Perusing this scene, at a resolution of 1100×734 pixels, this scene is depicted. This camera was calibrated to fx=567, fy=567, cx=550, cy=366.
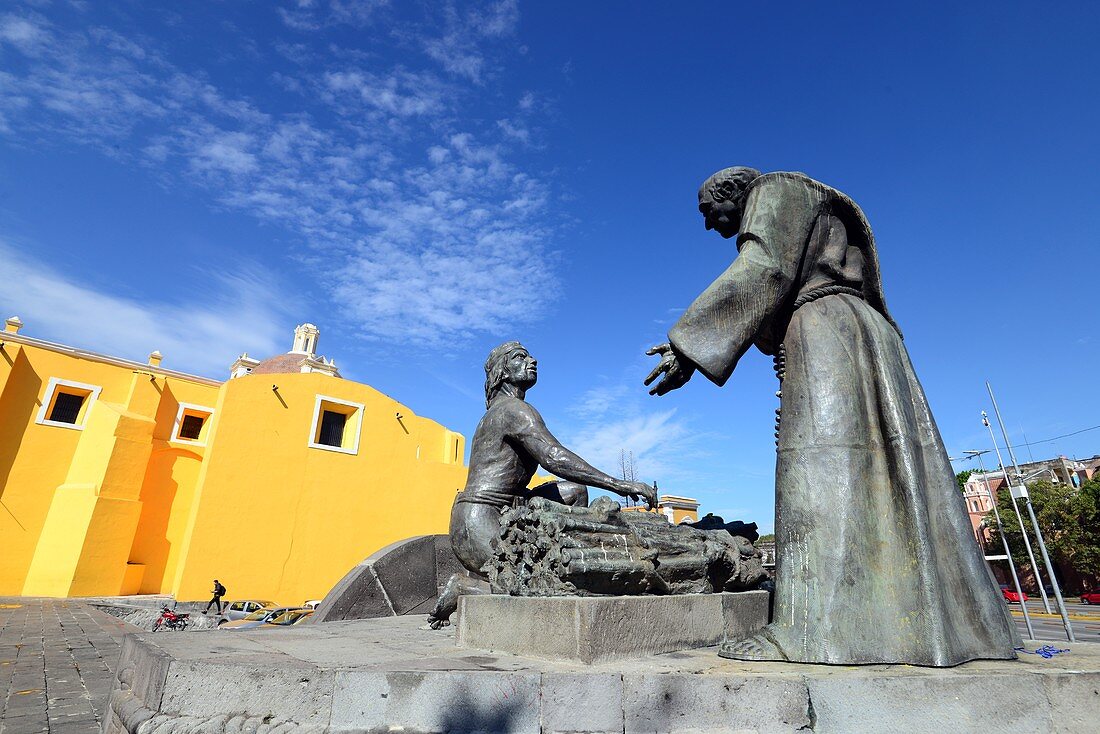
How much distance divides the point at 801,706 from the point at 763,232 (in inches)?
76.6

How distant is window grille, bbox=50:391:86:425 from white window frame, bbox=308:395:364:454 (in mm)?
8701

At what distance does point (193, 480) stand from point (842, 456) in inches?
930

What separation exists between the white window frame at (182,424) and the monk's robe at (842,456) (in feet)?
75.7

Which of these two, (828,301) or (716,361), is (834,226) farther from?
(716,361)

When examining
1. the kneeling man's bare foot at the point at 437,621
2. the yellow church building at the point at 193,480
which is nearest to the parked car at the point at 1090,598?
the yellow church building at the point at 193,480

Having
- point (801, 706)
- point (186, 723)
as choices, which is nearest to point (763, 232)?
point (801, 706)

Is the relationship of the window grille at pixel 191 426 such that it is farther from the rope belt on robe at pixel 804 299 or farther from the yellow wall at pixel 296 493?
the rope belt on robe at pixel 804 299

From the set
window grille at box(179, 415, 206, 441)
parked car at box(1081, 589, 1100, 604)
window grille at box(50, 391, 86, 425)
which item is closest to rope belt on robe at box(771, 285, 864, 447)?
window grille at box(179, 415, 206, 441)

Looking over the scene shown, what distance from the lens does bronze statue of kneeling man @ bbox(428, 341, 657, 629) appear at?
12.2ft

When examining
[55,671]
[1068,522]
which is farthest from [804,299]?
[1068,522]

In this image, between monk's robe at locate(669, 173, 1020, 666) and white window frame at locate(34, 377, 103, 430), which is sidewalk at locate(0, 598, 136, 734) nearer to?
monk's robe at locate(669, 173, 1020, 666)

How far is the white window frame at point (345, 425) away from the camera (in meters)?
18.7

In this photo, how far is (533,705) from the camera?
6.08 ft

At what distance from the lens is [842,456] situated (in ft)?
7.67
